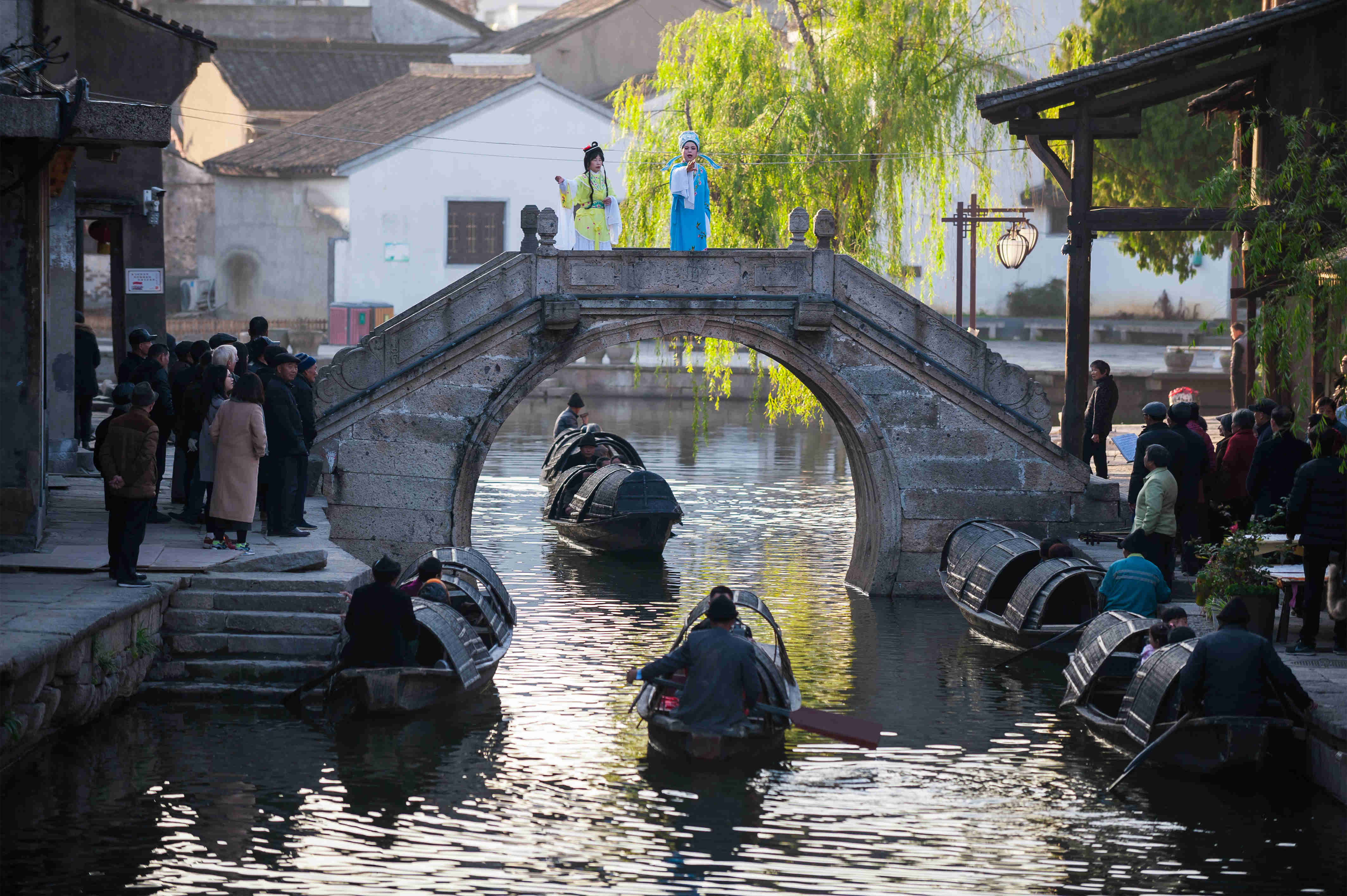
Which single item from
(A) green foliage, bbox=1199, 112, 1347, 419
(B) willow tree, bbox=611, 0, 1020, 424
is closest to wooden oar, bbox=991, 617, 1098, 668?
(A) green foliage, bbox=1199, 112, 1347, 419

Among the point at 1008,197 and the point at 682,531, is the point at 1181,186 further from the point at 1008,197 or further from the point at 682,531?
the point at 1008,197

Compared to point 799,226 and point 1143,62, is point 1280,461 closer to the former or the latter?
point 1143,62

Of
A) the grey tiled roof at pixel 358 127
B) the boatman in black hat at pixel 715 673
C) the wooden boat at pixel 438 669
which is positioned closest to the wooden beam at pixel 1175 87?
the wooden boat at pixel 438 669

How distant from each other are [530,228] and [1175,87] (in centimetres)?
769

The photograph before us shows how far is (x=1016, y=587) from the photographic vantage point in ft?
56.7

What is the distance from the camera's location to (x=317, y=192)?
159ft

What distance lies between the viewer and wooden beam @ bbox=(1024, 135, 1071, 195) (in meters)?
19.5

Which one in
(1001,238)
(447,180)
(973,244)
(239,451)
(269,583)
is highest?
(447,180)

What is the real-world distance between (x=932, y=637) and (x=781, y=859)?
7.57 m

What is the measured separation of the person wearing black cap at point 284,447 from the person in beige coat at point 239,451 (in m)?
0.58

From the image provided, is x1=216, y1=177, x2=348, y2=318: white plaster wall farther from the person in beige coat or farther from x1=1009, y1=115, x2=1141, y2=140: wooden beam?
the person in beige coat

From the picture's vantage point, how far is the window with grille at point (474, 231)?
157ft

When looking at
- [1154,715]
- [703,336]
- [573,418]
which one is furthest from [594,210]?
[1154,715]

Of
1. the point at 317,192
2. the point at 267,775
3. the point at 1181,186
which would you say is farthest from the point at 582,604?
the point at 317,192
